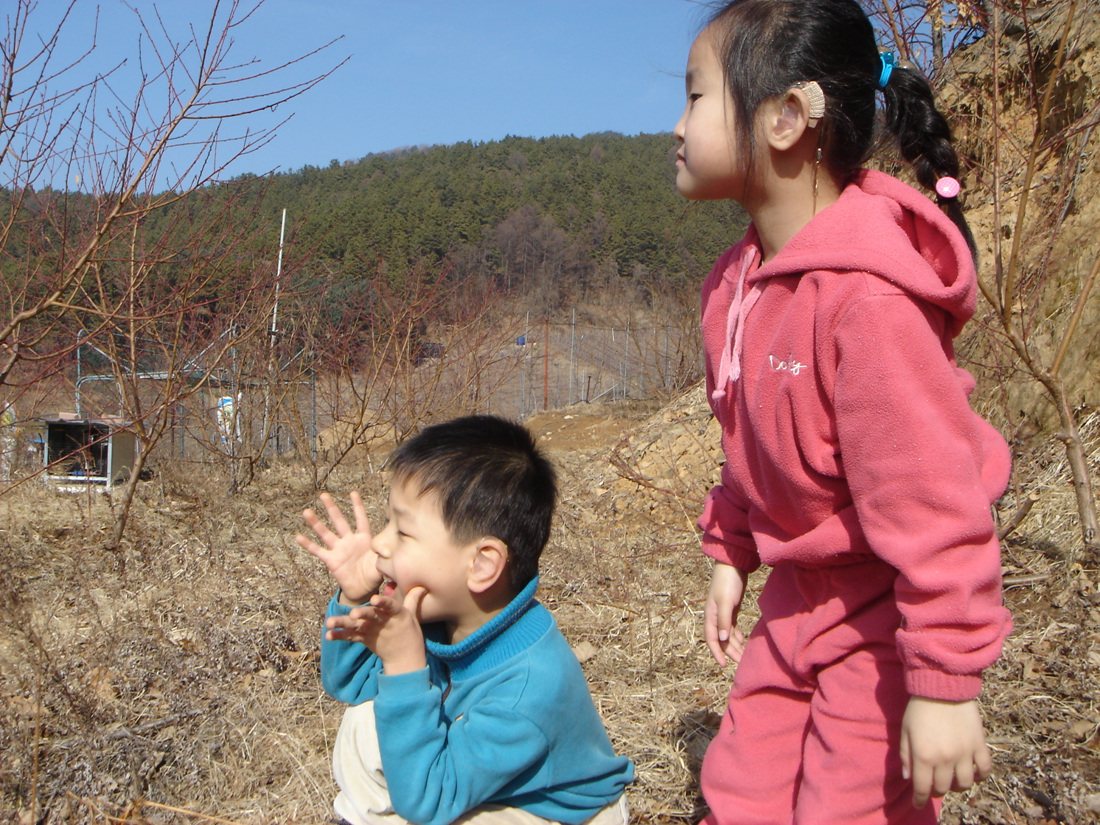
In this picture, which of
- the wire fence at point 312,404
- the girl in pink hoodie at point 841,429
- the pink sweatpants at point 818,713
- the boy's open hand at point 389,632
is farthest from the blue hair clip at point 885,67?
the wire fence at point 312,404

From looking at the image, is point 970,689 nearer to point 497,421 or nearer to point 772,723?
point 772,723

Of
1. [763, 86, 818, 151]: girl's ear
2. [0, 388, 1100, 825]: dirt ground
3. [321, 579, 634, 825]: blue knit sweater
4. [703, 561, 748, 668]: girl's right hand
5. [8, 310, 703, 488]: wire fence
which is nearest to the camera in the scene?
[763, 86, 818, 151]: girl's ear

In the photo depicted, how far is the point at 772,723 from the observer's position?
1.42m

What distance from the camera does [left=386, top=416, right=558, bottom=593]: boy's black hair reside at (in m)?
1.62

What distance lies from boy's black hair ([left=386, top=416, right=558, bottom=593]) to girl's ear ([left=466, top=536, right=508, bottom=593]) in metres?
0.03

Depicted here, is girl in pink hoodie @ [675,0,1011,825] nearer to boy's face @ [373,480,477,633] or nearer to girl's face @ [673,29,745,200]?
girl's face @ [673,29,745,200]

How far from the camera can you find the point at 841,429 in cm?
122

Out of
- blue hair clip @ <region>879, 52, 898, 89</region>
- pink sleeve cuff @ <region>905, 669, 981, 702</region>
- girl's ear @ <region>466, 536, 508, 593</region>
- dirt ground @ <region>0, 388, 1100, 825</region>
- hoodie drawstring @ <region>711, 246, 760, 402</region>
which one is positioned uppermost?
blue hair clip @ <region>879, 52, 898, 89</region>

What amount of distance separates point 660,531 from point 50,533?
155 inches

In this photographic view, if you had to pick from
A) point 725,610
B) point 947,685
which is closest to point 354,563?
point 725,610

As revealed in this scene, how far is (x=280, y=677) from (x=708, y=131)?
7.86 ft

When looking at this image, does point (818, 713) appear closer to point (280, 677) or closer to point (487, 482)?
point (487, 482)

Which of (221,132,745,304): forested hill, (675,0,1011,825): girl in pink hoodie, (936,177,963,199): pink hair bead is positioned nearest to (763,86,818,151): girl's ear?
(675,0,1011,825): girl in pink hoodie

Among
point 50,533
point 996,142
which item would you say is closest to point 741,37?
point 996,142
